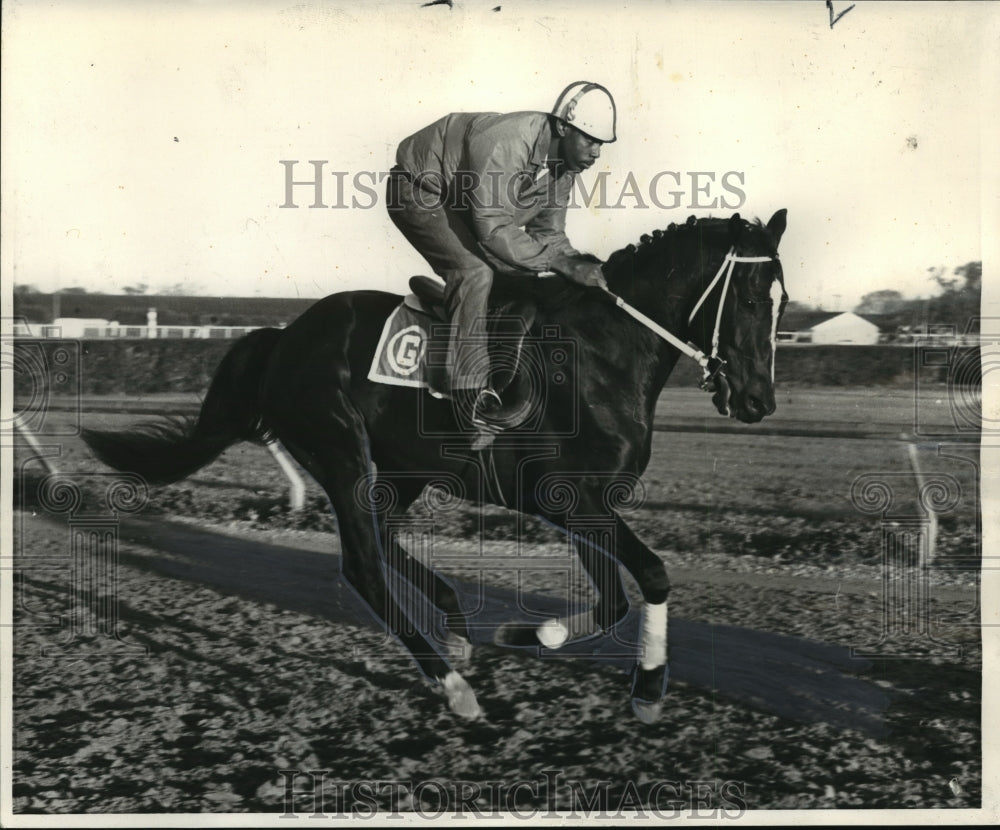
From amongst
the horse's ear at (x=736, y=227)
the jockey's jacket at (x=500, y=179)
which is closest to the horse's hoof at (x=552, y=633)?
the jockey's jacket at (x=500, y=179)

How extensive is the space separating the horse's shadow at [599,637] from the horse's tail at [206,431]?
0.89 ft

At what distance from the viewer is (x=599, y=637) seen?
423 centimetres

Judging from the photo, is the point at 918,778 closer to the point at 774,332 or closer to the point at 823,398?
the point at 823,398

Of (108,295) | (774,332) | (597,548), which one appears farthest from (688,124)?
(108,295)

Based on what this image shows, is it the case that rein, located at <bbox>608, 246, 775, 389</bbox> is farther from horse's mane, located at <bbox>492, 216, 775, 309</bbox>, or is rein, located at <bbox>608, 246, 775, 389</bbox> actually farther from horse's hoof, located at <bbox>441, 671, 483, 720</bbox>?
horse's hoof, located at <bbox>441, 671, 483, 720</bbox>

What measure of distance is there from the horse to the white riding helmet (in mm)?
485

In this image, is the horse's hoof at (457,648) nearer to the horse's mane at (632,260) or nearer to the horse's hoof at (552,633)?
the horse's hoof at (552,633)

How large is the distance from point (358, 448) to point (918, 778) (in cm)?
273

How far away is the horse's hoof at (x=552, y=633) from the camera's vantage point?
4.22 metres

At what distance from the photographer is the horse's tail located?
4.37 m

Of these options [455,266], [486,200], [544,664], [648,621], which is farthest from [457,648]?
[486,200]

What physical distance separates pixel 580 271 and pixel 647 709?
184 cm

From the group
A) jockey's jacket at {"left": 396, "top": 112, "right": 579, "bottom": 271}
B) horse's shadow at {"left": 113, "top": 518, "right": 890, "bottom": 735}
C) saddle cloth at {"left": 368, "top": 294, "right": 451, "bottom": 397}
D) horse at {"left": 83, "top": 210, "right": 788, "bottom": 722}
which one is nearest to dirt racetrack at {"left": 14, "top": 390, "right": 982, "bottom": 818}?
horse's shadow at {"left": 113, "top": 518, "right": 890, "bottom": 735}

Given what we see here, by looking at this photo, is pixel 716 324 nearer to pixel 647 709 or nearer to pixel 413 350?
pixel 413 350
